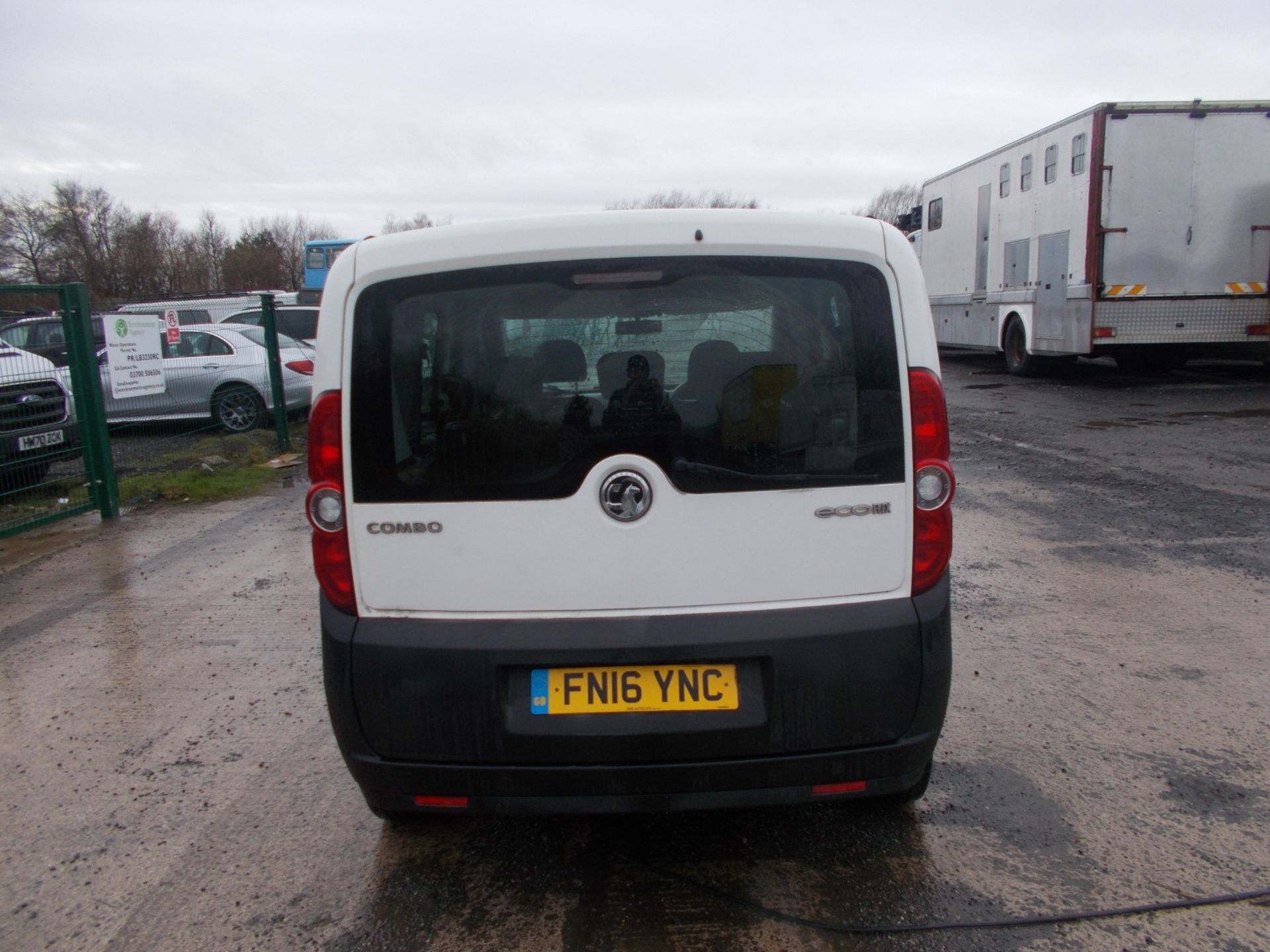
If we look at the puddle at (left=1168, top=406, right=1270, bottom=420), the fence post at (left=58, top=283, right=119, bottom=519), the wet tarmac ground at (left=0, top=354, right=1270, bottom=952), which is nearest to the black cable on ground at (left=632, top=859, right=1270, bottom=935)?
the wet tarmac ground at (left=0, top=354, right=1270, bottom=952)

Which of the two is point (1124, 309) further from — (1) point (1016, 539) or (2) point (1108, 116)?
(1) point (1016, 539)

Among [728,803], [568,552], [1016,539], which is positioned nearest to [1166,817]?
[728,803]

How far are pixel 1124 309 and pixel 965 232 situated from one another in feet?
18.8

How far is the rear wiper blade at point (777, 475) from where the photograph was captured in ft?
8.00

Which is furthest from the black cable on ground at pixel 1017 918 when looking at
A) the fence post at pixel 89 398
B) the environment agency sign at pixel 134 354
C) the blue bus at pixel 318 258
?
the blue bus at pixel 318 258

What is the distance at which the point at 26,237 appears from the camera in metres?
59.1

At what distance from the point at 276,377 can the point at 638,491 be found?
10.0 meters

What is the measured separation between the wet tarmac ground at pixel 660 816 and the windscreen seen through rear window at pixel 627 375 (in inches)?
Result: 45.8

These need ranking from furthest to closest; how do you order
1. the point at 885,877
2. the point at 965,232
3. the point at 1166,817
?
the point at 965,232, the point at 1166,817, the point at 885,877

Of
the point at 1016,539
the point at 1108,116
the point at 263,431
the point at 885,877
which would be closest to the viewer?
the point at 885,877

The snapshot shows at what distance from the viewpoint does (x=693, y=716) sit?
2.45 m

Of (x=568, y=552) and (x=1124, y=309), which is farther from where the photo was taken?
(x=1124, y=309)

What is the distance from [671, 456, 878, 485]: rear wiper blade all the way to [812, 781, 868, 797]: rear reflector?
2.61ft

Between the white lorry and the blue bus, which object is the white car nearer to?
the white lorry
